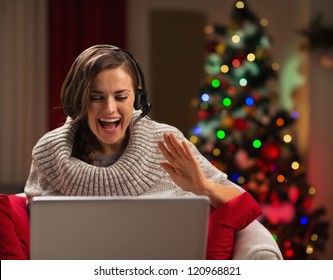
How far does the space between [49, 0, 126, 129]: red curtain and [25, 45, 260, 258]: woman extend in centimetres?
229

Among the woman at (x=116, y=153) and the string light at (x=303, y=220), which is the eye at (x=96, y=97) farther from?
the string light at (x=303, y=220)

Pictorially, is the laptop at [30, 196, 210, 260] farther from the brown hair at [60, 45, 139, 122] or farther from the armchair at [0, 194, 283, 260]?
the brown hair at [60, 45, 139, 122]

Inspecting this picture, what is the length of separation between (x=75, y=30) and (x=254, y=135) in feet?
5.08

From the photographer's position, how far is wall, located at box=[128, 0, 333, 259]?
15.9 ft

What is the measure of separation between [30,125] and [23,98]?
0.65 feet

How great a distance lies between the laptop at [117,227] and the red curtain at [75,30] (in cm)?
304

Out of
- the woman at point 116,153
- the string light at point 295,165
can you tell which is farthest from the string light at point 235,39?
the woman at point 116,153

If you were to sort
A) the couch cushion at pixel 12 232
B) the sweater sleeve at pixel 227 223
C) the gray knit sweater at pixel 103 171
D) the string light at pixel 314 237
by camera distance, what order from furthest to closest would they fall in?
the string light at pixel 314 237 → the gray knit sweater at pixel 103 171 → the sweater sleeve at pixel 227 223 → the couch cushion at pixel 12 232

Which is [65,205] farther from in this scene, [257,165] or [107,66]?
[257,165]

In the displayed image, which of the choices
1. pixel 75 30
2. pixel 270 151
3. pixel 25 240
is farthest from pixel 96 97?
pixel 75 30

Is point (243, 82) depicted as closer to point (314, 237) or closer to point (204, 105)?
point (204, 105)

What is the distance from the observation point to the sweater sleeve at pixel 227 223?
7.10 ft
